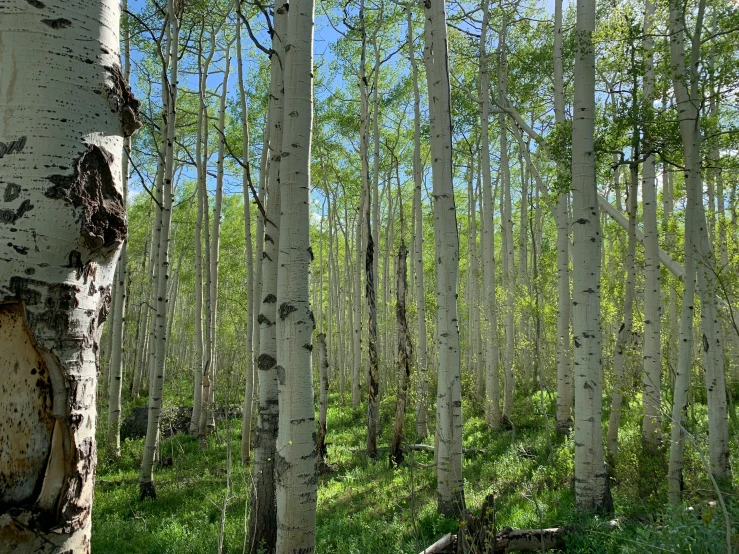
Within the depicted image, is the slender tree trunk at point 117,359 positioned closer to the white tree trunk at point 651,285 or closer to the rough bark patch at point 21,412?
the rough bark patch at point 21,412

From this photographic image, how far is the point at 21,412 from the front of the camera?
102 centimetres

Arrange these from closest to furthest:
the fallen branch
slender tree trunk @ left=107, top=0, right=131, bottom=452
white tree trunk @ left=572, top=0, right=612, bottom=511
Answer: the fallen branch < white tree trunk @ left=572, top=0, right=612, bottom=511 < slender tree trunk @ left=107, top=0, right=131, bottom=452

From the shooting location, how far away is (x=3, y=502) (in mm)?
970

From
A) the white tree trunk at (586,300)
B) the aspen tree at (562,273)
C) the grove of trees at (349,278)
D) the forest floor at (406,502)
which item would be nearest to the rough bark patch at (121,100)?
the grove of trees at (349,278)

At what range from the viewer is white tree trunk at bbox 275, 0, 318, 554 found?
102 inches

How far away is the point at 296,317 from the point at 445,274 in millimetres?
3193

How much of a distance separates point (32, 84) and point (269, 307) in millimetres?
3134

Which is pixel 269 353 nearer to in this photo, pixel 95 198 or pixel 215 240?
pixel 95 198

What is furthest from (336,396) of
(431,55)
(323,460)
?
(431,55)

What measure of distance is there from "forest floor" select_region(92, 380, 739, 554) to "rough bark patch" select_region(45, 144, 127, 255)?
218 cm

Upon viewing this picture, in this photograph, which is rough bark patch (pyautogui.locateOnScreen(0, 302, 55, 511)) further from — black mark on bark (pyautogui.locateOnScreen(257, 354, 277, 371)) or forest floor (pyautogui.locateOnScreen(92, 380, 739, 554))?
black mark on bark (pyautogui.locateOnScreen(257, 354, 277, 371))

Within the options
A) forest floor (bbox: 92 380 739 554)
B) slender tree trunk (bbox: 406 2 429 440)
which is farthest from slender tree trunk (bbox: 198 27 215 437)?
slender tree trunk (bbox: 406 2 429 440)

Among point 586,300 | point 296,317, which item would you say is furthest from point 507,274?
point 296,317

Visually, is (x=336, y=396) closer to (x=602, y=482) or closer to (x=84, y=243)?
(x=602, y=482)
